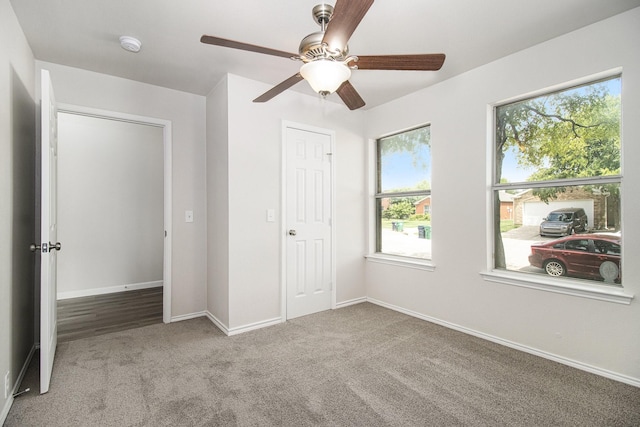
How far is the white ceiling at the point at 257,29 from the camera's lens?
2.01 m

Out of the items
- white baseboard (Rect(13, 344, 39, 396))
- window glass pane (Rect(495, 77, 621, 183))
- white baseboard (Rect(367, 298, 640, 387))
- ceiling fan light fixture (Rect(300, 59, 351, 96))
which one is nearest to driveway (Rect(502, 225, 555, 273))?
window glass pane (Rect(495, 77, 621, 183))

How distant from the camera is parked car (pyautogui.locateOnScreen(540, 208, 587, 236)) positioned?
2391 millimetres

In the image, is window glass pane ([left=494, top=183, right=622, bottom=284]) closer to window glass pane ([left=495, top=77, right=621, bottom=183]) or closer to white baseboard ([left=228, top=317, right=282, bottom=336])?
window glass pane ([left=495, top=77, right=621, bottom=183])

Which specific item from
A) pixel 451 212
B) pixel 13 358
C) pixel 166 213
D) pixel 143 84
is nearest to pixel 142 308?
pixel 166 213

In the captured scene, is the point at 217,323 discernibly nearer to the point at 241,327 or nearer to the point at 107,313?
the point at 241,327

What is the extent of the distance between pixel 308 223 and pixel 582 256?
2.46 metres

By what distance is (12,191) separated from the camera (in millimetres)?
2043

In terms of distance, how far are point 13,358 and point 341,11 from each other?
9.23ft

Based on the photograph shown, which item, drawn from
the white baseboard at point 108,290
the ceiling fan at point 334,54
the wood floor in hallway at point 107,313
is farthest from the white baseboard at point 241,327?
the ceiling fan at point 334,54

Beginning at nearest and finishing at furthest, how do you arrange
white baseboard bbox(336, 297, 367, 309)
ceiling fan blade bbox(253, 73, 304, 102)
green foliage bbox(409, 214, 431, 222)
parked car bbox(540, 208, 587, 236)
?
ceiling fan blade bbox(253, 73, 304, 102), parked car bbox(540, 208, 587, 236), green foliage bbox(409, 214, 431, 222), white baseboard bbox(336, 297, 367, 309)

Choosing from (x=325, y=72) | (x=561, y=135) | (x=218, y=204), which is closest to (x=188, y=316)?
(x=218, y=204)

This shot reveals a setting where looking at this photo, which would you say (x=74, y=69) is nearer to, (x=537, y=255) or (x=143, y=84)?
(x=143, y=84)

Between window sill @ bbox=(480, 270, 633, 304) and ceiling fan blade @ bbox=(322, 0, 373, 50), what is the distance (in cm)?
234

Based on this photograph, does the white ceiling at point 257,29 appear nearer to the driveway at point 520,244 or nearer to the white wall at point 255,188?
the white wall at point 255,188
